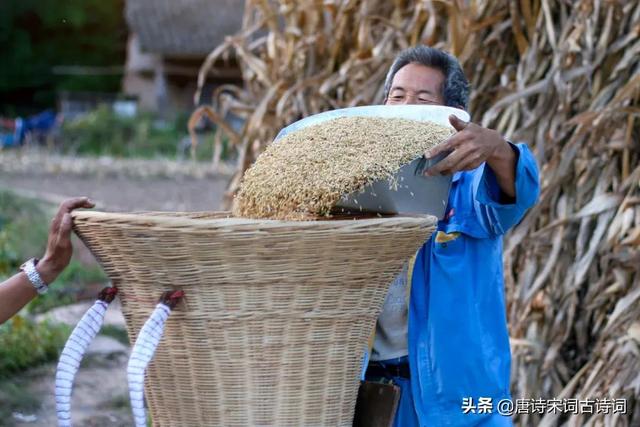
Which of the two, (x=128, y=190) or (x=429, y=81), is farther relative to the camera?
(x=128, y=190)

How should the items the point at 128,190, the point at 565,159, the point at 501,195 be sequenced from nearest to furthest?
1. the point at 501,195
2. the point at 565,159
3. the point at 128,190

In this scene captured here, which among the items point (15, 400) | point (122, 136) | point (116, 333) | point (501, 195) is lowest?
point (122, 136)

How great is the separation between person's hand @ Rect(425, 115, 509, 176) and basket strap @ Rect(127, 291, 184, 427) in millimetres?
573

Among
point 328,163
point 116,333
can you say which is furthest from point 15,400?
point 328,163

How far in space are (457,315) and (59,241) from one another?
86 cm

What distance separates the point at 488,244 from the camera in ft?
7.33

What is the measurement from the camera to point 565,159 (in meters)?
3.44

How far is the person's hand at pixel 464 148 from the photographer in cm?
191

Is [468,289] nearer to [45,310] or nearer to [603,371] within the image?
[603,371]

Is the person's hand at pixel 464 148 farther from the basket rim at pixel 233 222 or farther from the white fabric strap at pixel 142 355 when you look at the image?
the white fabric strap at pixel 142 355

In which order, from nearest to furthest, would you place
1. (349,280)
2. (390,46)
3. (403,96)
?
(349,280), (403,96), (390,46)

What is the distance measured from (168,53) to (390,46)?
18114 mm

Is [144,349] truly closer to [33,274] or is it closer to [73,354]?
[73,354]

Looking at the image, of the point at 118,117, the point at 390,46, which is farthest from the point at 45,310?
the point at 118,117
